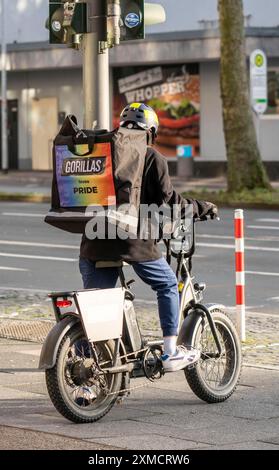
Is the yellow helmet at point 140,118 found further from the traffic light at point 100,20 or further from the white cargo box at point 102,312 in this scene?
the traffic light at point 100,20

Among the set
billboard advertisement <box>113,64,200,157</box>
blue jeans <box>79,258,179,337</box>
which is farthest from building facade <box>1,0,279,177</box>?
blue jeans <box>79,258,179,337</box>

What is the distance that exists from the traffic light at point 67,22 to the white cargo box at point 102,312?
140 inches

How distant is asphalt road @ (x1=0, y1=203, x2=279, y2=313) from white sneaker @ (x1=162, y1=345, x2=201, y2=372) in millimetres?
4517

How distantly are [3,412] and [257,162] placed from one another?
2065cm

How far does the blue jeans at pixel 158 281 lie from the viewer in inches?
311

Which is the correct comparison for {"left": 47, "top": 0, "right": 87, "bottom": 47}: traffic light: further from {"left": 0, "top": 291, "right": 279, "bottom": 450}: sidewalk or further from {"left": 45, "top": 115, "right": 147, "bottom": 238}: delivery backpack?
{"left": 45, "top": 115, "right": 147, "bottom": 238}: delivery backpack

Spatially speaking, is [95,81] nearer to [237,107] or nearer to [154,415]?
[154,415]

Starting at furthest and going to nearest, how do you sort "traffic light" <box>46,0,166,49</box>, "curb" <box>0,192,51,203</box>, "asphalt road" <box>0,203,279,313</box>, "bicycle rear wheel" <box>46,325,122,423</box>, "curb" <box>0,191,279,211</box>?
"curb" <box>0,192,51,203</box> → "curb" <box>0,191,279,211</box> → "asphalt road" <box>0,203,279,313</box> → "traffic light" <box>46,0,166,49</box> → "bicycle rear wheel" <box>46,325,122,423</box>

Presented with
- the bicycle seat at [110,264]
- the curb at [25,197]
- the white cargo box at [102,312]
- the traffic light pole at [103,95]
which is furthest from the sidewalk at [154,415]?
the curb at [25,197]

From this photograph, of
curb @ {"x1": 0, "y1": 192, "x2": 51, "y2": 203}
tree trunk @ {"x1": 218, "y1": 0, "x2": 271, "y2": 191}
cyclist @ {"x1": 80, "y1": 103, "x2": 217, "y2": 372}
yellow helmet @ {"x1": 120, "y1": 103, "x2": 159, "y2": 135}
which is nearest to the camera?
cyclist @ {"x1": 80, "y1": 103, "x2": 217, "y2": 372}

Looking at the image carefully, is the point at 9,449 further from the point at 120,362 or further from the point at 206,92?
the point at 206,92

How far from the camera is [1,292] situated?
1348 centimetres

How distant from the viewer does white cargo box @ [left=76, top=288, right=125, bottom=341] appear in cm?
750
